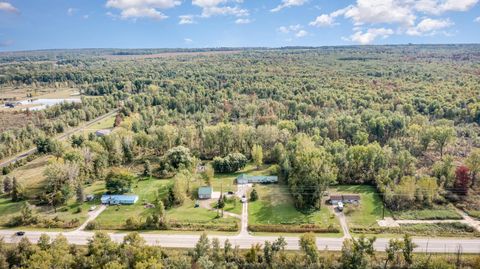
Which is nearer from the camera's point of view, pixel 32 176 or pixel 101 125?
pixel 32 176

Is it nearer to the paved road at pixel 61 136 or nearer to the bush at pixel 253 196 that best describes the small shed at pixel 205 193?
the bush at pixel 253 196

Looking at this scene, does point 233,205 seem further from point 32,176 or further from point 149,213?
point 32,176

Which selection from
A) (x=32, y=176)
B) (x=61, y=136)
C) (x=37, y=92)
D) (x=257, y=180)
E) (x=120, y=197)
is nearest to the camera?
(x=120, y=197)

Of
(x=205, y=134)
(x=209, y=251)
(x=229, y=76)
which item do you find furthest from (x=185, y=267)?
(x=229, y=76)

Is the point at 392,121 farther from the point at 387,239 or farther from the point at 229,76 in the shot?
the point at 229,76

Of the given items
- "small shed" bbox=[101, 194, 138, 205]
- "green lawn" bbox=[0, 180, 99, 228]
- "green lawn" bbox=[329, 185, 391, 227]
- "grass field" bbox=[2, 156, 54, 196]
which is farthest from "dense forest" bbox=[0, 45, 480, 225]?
"small shed" bbox=[101, 194, 138, 205]

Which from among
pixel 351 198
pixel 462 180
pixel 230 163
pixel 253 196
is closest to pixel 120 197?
pixel 230 163

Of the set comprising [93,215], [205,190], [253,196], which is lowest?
[93,215]
